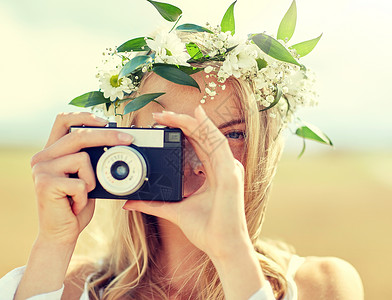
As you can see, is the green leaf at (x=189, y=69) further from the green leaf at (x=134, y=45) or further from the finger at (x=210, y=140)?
the finger at (x=210, y=140)

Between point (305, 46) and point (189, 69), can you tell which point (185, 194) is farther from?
point (305, 46)

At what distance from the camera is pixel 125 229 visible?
2.33m

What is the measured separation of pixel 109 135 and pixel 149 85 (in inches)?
19.2

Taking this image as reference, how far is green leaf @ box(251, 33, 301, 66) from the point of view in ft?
6.38

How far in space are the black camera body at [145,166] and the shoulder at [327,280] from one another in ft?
3.50

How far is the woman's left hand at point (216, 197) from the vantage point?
1477 millimetres

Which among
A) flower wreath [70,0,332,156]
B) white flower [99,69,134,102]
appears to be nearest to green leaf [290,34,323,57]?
flower wreath [70,0,332,156]

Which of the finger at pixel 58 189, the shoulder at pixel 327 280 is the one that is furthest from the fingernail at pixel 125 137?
the shoulder at pixel 327 280

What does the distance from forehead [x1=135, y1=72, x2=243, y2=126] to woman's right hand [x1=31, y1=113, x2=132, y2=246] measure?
0.34 meters

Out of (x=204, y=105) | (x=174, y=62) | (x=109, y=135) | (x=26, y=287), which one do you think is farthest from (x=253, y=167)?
(x=26, y=287)

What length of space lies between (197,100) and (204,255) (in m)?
0.80

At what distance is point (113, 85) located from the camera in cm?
208

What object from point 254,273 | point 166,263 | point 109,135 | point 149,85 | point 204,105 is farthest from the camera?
point 166,263

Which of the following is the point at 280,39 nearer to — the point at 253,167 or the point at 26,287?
the point at 253,167
